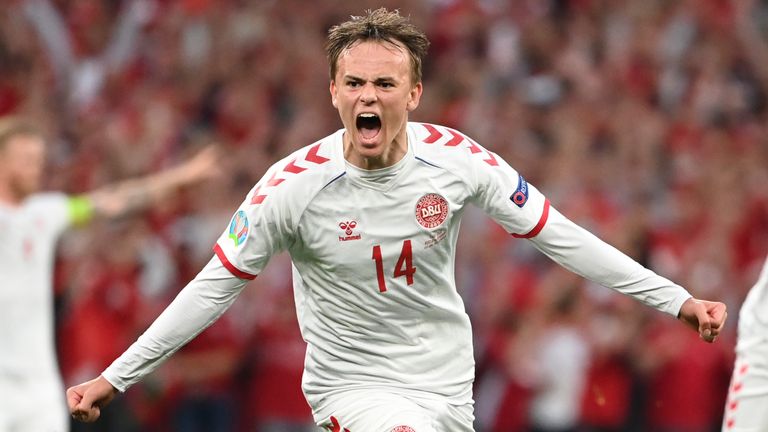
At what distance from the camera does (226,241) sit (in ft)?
19.1

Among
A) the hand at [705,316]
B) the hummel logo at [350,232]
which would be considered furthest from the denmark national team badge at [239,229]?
the hand at [705,316]

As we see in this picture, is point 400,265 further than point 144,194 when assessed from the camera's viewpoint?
No

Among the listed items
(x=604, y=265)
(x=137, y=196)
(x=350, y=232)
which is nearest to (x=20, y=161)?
(x=137, y=196)

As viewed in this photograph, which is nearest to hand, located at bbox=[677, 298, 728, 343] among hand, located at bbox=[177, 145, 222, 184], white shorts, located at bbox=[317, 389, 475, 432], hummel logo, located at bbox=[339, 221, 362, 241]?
white shorts, located at bbox=[317, 389, 475, 432]

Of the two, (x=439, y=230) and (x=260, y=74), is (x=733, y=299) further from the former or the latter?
(x=439, y=230)

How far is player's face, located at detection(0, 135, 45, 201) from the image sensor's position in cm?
796

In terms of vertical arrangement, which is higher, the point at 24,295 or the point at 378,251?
the point at 378,251

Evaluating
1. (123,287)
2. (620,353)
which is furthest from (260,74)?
(620,353)

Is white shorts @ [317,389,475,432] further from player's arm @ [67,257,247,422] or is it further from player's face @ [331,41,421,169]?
player's face @ [331,41,421,169]

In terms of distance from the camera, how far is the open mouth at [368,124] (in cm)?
568

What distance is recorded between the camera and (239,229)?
5770mm

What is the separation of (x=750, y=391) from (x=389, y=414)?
1988mm

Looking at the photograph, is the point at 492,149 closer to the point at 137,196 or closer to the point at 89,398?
the point at 137,196

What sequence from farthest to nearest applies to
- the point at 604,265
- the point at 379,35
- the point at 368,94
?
the point at 604,265
the point at 379,35
the point at 368,94
